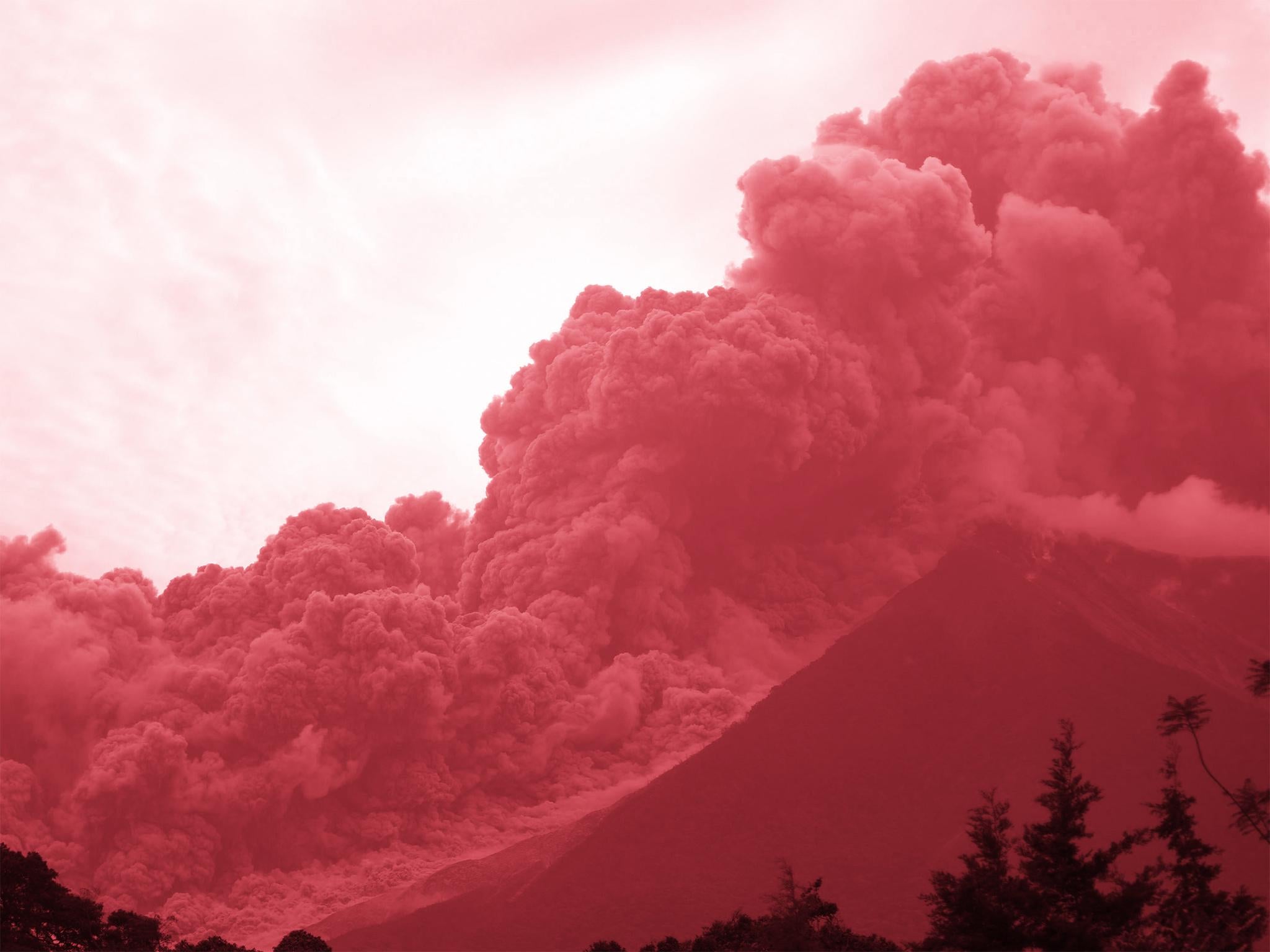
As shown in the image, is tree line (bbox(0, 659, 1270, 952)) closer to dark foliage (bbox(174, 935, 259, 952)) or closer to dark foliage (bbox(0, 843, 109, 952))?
dark foliage (bbox(174, 935, 259, 952))

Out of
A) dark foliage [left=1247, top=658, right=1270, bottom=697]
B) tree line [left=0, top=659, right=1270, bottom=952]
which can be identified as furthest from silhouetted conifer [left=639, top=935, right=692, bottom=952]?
dark foliage [left=1247, top=658, right=1270, bottom=697]

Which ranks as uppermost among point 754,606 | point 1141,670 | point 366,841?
point 754,606

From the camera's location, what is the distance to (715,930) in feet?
112

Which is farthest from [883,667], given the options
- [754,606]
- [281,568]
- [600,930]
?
[281,568]

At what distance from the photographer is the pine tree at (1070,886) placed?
22.6 m

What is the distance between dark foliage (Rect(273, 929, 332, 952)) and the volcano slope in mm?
11970

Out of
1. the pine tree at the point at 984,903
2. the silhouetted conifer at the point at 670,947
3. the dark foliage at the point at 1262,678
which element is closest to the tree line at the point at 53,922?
the silhouetted conifer at the point at 670,947

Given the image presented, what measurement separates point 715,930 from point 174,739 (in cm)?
3010

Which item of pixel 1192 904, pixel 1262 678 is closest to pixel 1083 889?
pixel 1192 904

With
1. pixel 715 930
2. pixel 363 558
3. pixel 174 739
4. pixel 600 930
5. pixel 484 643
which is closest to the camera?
pixel 715 930

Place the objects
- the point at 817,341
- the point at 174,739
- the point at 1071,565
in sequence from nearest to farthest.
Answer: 1. the point at 174,739
2. the point at 817,341
3. the point at 1071,565

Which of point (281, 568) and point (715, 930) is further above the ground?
point (281, 568)

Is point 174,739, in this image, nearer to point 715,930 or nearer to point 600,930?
point 600,930

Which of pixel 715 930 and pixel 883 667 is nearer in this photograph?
pixel 715 930
